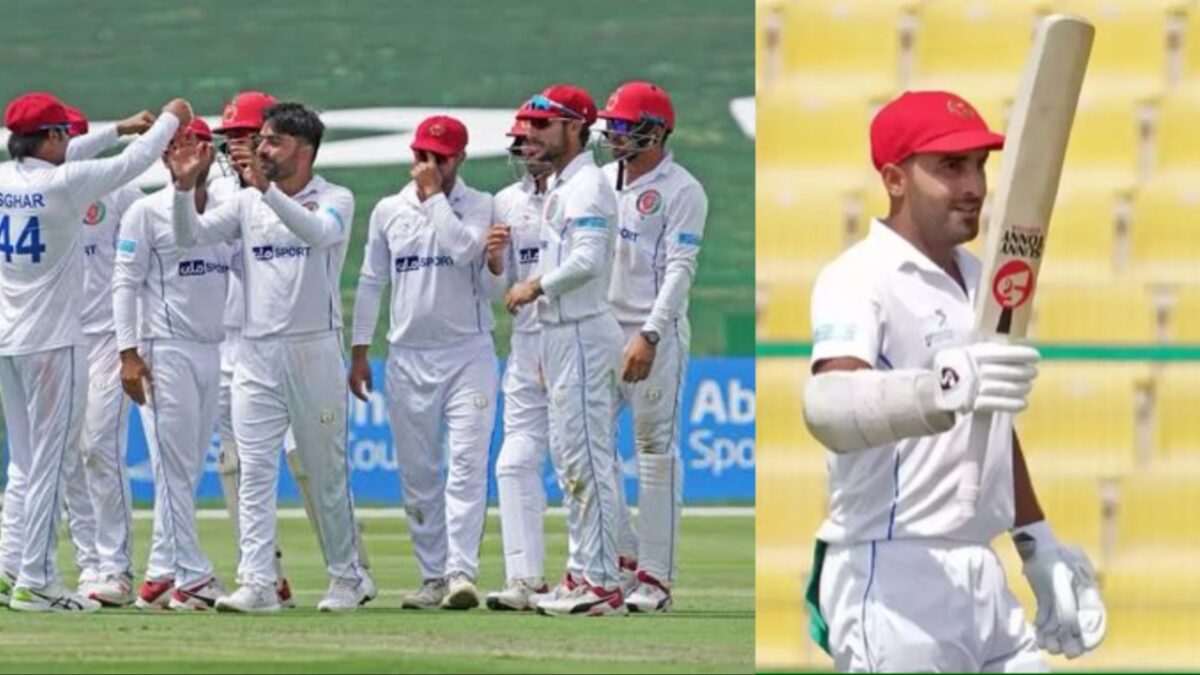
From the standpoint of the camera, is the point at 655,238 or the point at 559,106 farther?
the point at 655,238

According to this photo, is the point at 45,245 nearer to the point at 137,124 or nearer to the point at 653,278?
the point at 137,124

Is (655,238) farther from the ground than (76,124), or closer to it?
closer to it

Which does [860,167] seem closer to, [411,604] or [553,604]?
[553,604]

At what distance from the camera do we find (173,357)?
8.74m

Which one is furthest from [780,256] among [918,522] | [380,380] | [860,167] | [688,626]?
[380,380]

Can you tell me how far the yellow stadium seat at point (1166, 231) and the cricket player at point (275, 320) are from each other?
384 cm

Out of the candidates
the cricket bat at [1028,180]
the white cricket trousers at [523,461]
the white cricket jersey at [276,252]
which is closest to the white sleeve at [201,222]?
the white cricket jersey at [276,252]

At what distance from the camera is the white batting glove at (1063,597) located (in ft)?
13.7

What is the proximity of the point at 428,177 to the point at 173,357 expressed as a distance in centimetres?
98

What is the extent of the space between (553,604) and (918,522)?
4.15 m

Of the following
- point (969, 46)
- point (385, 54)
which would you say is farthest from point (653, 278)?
point (385, 54)

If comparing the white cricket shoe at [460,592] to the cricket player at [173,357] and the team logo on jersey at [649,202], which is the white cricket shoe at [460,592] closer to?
the cricket player at [173,357]

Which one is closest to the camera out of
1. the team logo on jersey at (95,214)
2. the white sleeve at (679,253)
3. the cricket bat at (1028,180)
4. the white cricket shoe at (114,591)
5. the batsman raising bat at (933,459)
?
the cricket bat at (1028,180)

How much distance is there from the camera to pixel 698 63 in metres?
16.2
